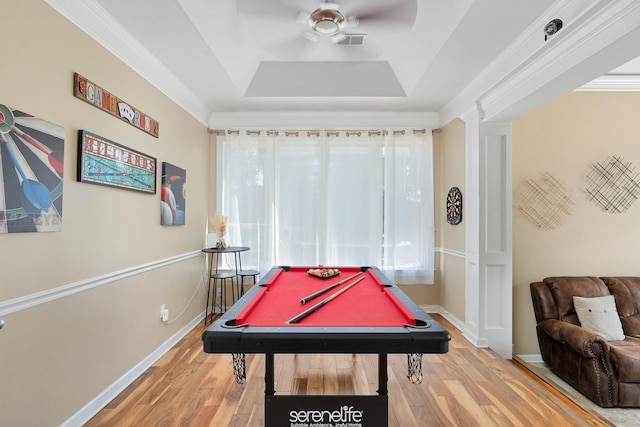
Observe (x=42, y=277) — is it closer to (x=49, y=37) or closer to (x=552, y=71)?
(x=49, y=37)

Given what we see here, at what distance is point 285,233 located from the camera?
13.6 feet

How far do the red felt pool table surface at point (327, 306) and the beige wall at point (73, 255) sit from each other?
110cm

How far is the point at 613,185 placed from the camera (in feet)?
11.2

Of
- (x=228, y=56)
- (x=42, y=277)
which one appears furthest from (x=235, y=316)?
(x=228, y=56)

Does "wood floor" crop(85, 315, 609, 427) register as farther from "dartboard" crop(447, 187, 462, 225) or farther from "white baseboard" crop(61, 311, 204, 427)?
"dartboard" crop(447, 187, 462, 225)

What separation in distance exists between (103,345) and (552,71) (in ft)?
12.2

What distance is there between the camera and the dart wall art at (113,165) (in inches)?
77.4

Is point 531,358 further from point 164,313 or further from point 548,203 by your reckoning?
point 164,313

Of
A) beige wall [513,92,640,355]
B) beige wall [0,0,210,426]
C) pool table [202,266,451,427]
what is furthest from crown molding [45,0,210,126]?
beige wall [513,92,640,355]

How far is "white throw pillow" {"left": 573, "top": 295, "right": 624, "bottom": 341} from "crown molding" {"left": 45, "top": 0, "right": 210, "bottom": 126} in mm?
4531

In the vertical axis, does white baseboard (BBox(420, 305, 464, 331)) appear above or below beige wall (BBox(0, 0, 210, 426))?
below

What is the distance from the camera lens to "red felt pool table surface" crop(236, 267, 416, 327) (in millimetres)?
1600

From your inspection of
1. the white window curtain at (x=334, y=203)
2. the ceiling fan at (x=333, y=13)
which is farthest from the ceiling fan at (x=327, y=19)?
the white window curtain at (x=334, y=203)

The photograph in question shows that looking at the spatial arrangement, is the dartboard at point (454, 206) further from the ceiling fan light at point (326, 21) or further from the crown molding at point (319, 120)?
the ceiling fan light at point (326, 21)
